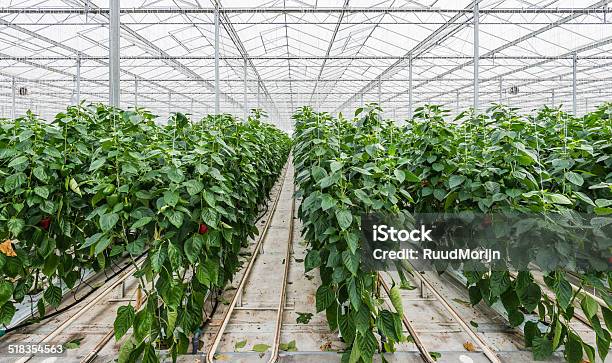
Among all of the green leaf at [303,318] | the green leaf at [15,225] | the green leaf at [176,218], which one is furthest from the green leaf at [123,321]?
the green leaf at [303,318]

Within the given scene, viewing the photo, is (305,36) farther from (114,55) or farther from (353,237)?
(353,237)

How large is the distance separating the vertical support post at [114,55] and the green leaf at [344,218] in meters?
2.99

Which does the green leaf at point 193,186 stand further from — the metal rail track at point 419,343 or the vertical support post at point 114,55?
the vertical support post at point 114,55

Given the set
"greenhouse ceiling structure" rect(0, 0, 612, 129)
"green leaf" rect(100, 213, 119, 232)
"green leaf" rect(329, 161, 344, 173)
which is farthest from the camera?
"greenhouse ceiling structure" rect(0, 0, 612, 129)

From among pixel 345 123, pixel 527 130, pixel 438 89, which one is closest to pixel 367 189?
pixel 345 123

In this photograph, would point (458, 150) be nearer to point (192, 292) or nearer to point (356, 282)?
point (356, 282)

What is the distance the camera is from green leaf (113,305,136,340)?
2.07m

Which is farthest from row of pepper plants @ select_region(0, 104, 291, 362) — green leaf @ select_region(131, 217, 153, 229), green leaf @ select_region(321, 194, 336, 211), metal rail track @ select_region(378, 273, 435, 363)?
metal rail track @ select_region(378, 273, 435, 363)

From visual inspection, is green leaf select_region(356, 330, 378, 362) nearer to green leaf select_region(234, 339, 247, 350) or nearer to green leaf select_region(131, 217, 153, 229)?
green leaf select_region(234, 339, 247, 350)

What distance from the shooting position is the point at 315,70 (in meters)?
18.0

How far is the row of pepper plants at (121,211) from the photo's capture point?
6.72 ft

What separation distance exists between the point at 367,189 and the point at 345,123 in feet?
4.15

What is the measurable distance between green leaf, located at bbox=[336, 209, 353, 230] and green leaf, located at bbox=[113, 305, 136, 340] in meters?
1.31

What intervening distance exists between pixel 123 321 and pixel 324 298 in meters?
1.17
